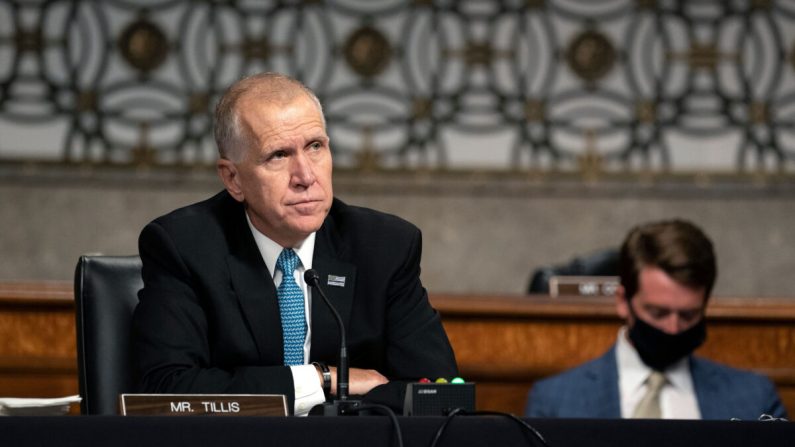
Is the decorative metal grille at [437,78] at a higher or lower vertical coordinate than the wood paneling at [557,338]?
higher

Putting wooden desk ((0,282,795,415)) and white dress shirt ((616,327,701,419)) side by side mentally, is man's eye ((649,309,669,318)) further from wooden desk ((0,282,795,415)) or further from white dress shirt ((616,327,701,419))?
wooden desk ((0,282,795,415))

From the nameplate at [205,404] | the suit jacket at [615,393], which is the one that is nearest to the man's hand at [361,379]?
the nameplate at [205,404]

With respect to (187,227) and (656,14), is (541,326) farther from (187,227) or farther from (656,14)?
(656,14)

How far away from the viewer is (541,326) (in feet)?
12.9

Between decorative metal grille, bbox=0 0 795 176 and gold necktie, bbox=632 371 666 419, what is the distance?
8.60ft

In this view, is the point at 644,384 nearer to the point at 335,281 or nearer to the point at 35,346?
the point at 335,281

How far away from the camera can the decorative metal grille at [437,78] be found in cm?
604

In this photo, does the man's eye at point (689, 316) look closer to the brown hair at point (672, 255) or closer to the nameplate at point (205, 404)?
the brown hair at point (672, 255)

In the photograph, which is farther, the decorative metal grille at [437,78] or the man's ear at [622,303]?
the decorative metal grille at [437,78]

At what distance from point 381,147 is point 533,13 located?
3.21 feet

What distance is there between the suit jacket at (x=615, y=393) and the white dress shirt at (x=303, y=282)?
3.30 feet

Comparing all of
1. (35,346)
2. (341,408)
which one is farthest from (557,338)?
(341,408)

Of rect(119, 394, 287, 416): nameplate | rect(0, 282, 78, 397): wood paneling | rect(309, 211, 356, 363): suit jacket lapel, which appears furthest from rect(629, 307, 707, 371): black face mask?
rect(119, 394, 287, 416): nameplate

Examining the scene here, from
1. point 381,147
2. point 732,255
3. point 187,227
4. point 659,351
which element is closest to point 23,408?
point 187,227
